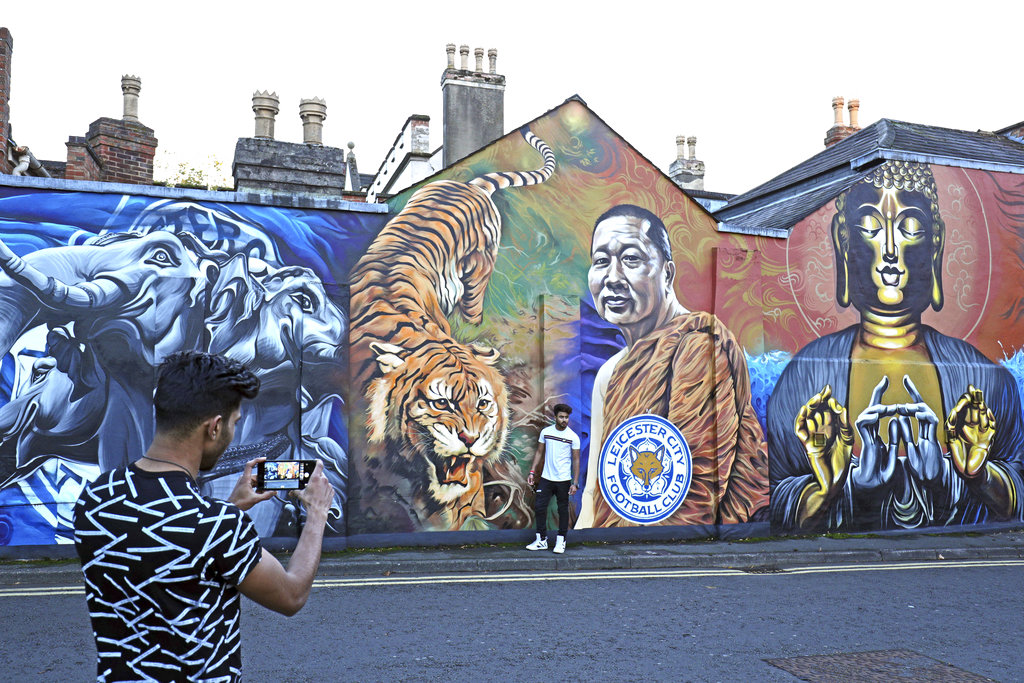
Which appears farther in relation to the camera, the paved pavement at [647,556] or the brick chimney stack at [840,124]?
the brick chimney stack at [840,124]

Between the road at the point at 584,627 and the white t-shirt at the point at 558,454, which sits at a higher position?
the white t-shirt at the point at 558,454

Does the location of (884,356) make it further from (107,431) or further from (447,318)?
(107,431)

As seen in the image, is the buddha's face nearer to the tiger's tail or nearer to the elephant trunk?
the tiger's tail

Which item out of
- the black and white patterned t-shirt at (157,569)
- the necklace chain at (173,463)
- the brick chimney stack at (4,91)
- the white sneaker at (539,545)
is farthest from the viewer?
the brick chimney stack at (4,91)

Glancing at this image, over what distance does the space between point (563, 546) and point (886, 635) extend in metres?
4.19

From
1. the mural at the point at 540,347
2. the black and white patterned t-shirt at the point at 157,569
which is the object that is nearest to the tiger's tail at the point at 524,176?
the mural at the point at 540,347

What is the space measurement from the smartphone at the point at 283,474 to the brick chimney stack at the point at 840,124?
18783 millimetres

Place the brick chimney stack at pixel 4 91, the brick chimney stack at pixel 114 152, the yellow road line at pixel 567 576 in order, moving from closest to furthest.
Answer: the yellow road line at pixel 567 576 < the brick chimney stack at pixel 4 91 < the brick chimney stack at pixel 114 152

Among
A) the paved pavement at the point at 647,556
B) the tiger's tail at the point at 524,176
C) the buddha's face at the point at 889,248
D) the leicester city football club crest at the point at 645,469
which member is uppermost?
the tiger's tail at the point at 524,176

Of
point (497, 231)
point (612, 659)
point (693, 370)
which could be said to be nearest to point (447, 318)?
point (497, 231)

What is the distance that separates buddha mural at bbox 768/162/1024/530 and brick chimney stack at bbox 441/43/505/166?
6.59m

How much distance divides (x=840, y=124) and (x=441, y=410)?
43.7ft

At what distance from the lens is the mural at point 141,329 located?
916 centimetres

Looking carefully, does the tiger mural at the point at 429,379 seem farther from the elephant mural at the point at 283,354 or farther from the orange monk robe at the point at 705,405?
the orange monk robe at the point at 705,405
